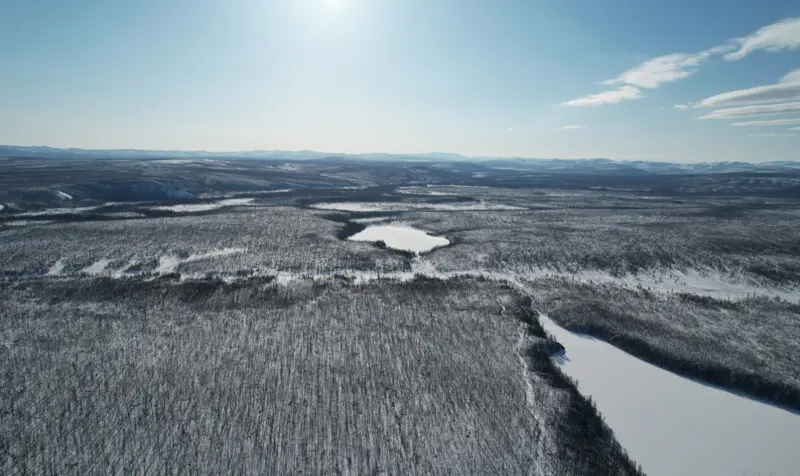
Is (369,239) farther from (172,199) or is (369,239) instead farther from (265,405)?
(172,199)

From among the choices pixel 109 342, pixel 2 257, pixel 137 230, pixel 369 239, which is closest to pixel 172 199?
pixel 137 230

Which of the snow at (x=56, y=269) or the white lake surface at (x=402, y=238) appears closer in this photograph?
the snow at (x=56, y=269)

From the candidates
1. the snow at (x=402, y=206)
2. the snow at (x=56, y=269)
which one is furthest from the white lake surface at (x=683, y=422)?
the snow at (x=402, y=206)

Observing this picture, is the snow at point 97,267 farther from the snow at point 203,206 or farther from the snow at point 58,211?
the snow at point 58,211

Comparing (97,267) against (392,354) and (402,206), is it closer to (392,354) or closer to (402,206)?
(392,354)

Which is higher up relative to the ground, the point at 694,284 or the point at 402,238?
the point at 402,238

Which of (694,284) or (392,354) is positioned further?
(694,284)

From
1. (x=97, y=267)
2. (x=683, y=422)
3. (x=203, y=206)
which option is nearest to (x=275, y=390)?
(x=683, y=422)
